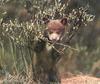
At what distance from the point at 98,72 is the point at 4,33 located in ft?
14.8

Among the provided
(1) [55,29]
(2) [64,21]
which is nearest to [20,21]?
(1) [55,29]

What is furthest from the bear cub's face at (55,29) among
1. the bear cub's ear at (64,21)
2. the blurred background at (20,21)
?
the blurred background at (20,21)

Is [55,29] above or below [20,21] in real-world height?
below

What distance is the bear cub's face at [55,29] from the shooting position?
8.64 meters

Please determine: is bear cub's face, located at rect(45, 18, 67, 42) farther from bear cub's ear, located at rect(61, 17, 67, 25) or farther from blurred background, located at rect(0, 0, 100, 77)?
blurred background, located at rect(0, 0, 100, 77)

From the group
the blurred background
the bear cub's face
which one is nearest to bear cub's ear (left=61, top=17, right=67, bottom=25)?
the bear cub's face

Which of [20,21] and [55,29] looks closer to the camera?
[55,29]

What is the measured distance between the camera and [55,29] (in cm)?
886

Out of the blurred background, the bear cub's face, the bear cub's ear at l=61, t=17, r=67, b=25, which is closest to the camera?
the bear cub's face

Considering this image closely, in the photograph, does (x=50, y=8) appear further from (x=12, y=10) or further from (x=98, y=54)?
(x=98, y=54)

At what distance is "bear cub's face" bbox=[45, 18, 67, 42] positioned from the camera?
8.64 m

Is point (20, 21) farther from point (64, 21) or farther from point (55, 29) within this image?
point (64, 21)

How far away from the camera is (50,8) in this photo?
9062 mm

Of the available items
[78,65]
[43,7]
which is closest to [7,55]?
[43,7]
